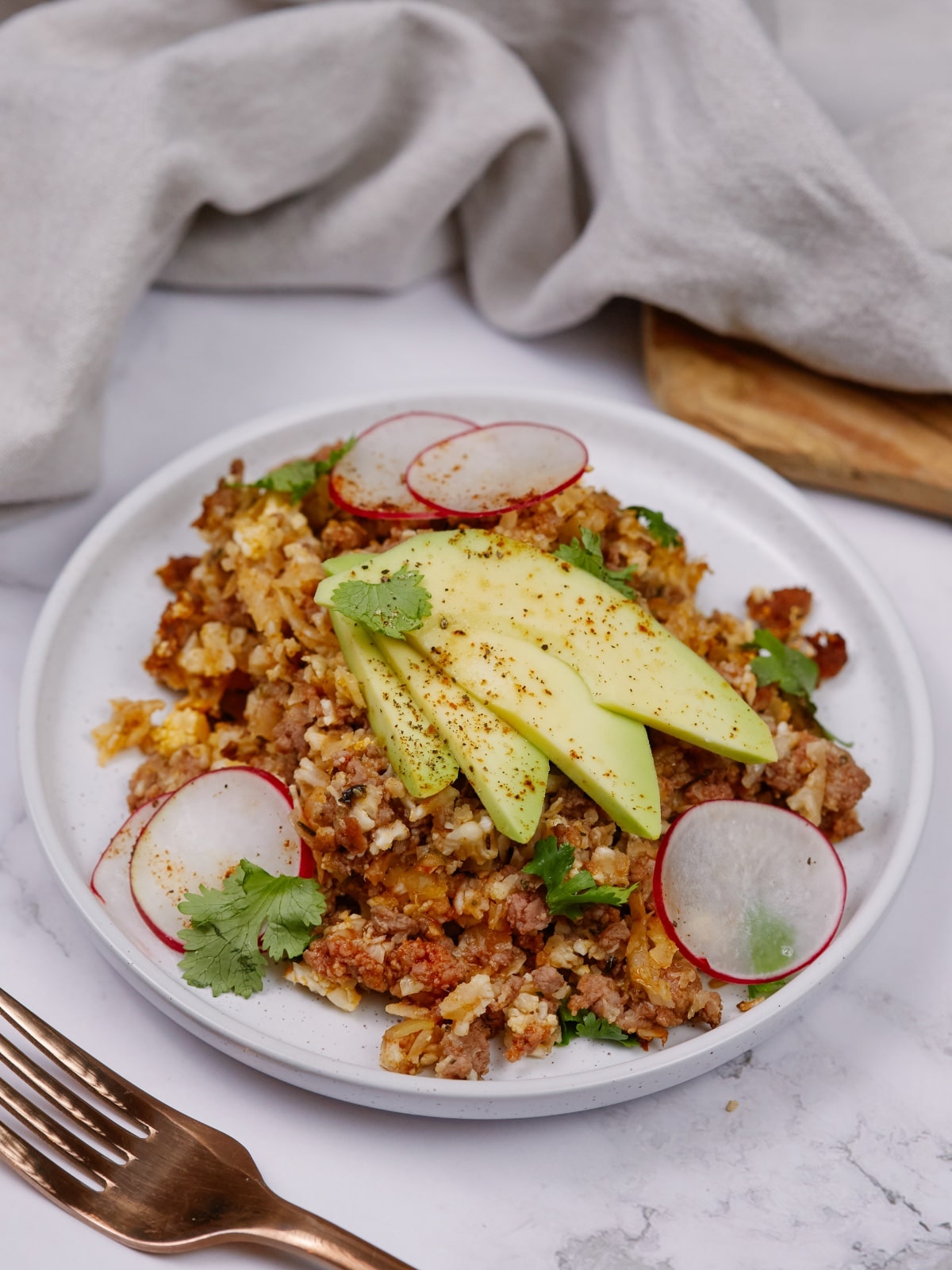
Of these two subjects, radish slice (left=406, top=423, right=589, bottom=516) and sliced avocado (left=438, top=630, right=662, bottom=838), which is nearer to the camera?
sliced avocado (left=438, top=630, right=662, bottom=838)

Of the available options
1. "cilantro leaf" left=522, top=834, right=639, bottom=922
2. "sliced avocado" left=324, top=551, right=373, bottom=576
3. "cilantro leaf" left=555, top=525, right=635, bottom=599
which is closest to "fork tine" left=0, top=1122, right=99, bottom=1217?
"cilantro leaf" left=522, top=834, right=639, bottom=922

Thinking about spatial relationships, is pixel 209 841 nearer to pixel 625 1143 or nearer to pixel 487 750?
pixel 487 750

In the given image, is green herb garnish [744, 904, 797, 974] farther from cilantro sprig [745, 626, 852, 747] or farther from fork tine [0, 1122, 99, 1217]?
fork tine [0, 1122, 99, 1217]

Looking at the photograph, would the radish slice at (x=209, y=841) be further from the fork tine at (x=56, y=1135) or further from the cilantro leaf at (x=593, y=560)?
the cilantro leaf at (x=593, y=560)

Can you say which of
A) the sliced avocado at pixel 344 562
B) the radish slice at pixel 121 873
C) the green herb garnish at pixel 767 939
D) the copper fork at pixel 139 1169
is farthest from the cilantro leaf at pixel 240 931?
the green herb garnish at pixel 767 939

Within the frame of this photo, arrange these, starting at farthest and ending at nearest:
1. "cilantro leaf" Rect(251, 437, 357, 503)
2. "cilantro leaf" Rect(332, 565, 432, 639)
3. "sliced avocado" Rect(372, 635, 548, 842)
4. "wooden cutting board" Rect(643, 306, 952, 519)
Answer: "wooden cutting board" Rect(643, 306, 952, 519)
"cilantro leaf" Rect(251, 437, 357, 503)
"cilantro leaf" Rect(332, 565, 432, 639)
"sliced avocado" Rect(372, 635, 548, 842)

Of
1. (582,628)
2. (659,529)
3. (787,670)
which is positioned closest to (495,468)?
(659,529)
